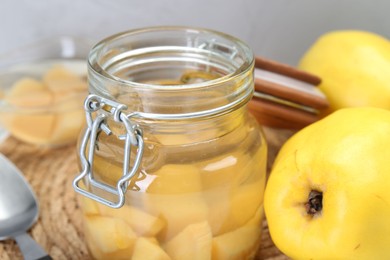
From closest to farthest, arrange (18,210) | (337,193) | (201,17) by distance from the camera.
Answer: (337,193), (18,210), (201,17)

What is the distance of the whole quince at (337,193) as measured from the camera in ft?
1.39

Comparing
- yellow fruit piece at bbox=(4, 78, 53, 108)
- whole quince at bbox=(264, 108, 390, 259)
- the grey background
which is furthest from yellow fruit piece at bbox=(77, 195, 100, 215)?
the grey background

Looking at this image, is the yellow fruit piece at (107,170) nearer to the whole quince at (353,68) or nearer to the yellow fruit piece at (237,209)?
the yellow fruit piece at (237,209)

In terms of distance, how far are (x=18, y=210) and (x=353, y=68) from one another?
1.15 ft

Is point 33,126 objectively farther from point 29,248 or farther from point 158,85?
point 158,85

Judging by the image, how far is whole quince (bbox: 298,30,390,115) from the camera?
611 millimetres

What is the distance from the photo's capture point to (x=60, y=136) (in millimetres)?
694

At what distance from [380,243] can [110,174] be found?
195mm

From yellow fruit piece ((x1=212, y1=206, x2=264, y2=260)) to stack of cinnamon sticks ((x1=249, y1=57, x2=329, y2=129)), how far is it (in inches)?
5.3

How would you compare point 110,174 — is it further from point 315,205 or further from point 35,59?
point 35,59

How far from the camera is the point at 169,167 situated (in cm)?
44

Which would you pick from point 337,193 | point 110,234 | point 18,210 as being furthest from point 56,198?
point 337,193

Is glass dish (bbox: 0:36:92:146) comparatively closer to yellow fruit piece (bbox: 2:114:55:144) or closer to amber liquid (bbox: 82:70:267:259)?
yellow fruit piece (bbox: 2:114:55:144)

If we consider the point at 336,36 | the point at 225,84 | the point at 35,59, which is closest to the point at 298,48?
the point at 336,36
